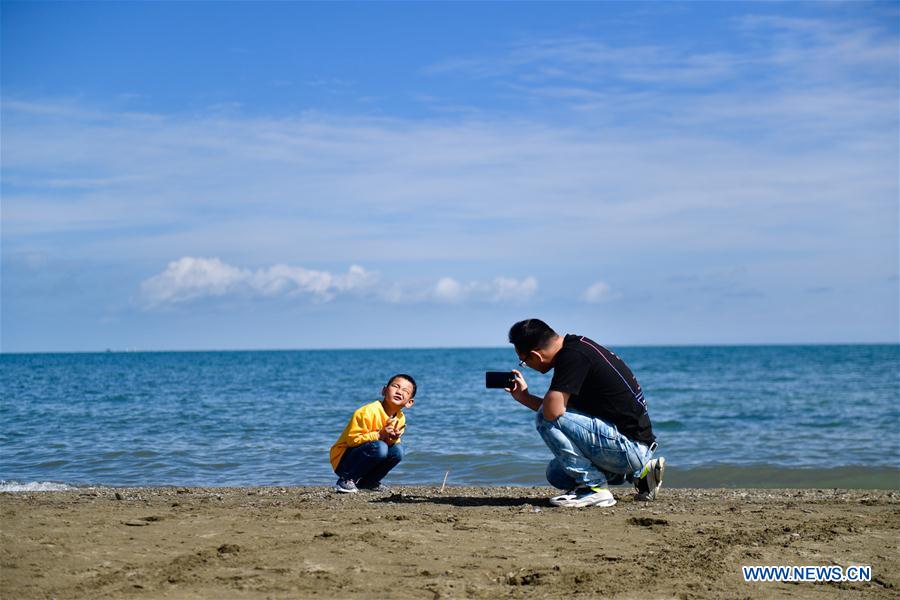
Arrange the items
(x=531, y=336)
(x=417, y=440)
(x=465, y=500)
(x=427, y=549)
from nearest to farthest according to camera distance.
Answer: (x=427, y=549), (x=531, y=336), (x=465, y=500), (x=417, y=440)

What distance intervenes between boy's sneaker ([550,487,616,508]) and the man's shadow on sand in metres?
0.21

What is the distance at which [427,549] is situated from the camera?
518 cm

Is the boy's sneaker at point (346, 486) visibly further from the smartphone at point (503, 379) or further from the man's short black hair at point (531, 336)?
the man's short black hair at point (531, 336)

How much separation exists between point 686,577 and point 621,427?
191 centimetres

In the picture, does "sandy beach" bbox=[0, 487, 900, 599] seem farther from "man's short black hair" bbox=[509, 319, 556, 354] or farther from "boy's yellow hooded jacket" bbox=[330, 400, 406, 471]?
"man's short black hair" bbox=[509, 319, 556, 354]

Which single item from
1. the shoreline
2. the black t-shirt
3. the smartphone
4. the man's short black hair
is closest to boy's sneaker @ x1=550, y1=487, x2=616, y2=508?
the black t-shirt

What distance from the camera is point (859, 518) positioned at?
656cm

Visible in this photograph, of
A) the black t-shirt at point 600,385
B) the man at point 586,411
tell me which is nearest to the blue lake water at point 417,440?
the man at point 586,411

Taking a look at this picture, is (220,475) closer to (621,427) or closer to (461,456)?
(461,456)

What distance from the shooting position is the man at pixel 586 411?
20.8 feet

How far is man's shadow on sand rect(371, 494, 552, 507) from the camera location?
23.7ft

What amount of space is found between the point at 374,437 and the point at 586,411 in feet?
7.28

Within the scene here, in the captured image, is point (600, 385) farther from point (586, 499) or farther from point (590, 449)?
point (586, 499)

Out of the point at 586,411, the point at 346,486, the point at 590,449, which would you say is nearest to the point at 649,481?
the point at 590,449
